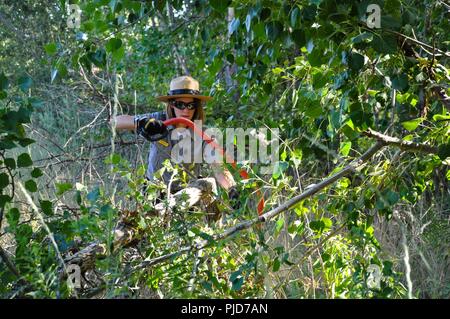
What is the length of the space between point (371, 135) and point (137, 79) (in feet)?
13.9

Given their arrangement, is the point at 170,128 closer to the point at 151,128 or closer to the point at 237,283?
the point at 151,128

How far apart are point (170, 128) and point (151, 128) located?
0.34m

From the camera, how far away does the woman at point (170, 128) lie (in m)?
3.68

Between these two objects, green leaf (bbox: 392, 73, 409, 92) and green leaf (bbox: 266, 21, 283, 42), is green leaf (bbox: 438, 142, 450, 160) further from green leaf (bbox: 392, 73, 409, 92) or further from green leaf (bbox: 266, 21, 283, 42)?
green leaf (bbox: 266, 21, 283, 42)

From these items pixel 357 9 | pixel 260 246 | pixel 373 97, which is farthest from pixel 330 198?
pixel 357 9

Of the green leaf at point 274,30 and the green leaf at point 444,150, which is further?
the green leaf at point 444,150

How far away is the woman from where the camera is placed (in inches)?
145

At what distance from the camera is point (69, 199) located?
4801 millimetres

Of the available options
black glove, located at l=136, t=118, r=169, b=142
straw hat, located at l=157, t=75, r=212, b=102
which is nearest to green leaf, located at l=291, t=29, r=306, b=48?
black glove, located at l=136, t=118, r=169, b=142

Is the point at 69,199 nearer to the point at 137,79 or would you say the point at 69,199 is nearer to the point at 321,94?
the point at 137,79

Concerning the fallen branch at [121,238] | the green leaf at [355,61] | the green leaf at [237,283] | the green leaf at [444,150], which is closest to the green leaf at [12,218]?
the fallen branch at [121,238]

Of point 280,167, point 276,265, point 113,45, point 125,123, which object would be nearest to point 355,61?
point 280,167

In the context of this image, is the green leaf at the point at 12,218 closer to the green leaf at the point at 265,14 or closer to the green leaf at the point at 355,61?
the green leaf at the point at 265,14

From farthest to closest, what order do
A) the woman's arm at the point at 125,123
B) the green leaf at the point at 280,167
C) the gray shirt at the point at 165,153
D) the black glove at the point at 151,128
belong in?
the gray shirt at the point at 165,153, the woman's arm at the point at 125,123, the black glove at the point at 151,128, the green leaf at the point at 280,167
